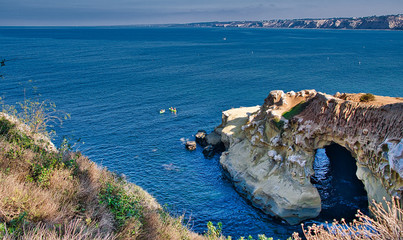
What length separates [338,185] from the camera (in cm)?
4278

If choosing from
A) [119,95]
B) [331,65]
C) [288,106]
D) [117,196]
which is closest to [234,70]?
[331,65]

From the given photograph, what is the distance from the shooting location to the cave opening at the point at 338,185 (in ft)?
124

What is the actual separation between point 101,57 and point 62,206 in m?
150

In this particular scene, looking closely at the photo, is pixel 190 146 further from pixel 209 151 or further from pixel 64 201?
pixel 64 201

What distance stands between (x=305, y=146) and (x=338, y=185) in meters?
9.67

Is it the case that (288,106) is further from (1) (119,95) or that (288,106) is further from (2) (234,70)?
(2) (234,70)

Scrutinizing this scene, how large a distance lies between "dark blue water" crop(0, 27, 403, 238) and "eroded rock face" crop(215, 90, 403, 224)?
278 cm

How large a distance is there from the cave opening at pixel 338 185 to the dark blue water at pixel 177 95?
6.56m

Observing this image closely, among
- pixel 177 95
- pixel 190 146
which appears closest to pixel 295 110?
pixel 190 146

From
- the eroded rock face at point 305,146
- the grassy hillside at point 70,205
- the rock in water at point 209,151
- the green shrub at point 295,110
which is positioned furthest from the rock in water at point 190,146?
the grassy hillside at point 70,205

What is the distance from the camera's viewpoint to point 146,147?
58750 millimetres

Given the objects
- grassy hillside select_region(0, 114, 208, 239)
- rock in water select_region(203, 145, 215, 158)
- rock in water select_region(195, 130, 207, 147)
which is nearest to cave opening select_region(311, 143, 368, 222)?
rock in water select_region(203, 145, 215, 158)

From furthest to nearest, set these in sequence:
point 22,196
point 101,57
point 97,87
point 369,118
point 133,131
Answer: point 101,57 → point 97,87 → point 133,131 → point 369,118 → point 22,196

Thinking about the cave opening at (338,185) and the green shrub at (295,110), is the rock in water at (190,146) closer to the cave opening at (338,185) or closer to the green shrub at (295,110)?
the green shrub at (295,110)
